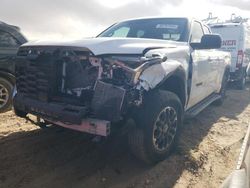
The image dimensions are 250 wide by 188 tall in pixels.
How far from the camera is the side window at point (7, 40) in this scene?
6.71 m

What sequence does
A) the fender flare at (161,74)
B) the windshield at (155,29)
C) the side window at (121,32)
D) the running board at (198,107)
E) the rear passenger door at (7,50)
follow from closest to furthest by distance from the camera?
1. the fender flare at (161,74)
2. the windshield at (155,29)
3. the running board at (198,107)
4. the side window at (121,32)
5. the rear passenger door at (7,50)

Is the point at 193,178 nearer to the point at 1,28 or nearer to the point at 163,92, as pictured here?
the point at 163,92

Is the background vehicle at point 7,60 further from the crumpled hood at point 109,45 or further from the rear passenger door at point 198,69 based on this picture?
the rear passenger door at point 198,69

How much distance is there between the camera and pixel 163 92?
3938 millimetres

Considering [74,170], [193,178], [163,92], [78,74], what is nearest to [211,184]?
[193,178]

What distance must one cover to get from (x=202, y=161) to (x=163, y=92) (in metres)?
1.14

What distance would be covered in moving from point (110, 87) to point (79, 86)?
53 centimetres

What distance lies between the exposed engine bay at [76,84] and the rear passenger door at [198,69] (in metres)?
1.57

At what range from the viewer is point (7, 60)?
6641 millimetres

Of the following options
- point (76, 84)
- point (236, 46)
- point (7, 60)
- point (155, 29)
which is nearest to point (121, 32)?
point (155, 29)

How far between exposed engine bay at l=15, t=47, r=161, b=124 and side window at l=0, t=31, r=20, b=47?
113 inches

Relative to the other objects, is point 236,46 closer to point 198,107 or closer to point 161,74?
point 198,107

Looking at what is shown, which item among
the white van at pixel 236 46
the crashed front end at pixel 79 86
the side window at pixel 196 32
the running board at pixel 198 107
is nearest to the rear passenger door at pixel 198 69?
the side window at pixel 196 32

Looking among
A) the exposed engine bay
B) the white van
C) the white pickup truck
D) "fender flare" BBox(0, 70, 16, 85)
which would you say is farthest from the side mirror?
the white van
